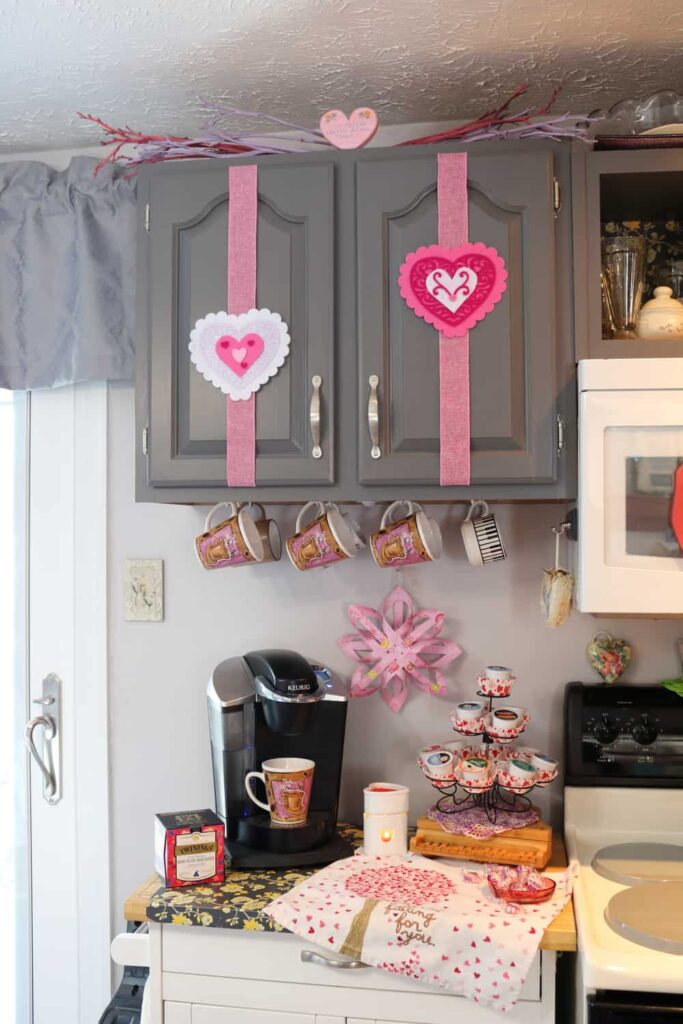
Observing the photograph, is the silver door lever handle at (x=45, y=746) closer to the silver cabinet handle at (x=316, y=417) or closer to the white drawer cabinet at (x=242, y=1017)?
the white drawer cabinet at (x=242, y=1017)

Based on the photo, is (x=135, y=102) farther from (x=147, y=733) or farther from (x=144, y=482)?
(x=147, y=733)

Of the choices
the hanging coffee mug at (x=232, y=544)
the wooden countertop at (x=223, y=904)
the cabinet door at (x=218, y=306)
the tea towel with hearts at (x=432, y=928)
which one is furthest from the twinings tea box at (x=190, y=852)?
the cabinet door at (x=218, y=306)

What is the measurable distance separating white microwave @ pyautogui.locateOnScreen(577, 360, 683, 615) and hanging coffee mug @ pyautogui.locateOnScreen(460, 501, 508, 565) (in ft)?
0.98

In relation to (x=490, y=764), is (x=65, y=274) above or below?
above

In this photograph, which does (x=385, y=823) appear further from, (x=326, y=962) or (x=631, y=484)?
(x=631, y=484)

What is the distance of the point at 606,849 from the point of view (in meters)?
1.98

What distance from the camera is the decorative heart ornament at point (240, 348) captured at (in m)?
1.90

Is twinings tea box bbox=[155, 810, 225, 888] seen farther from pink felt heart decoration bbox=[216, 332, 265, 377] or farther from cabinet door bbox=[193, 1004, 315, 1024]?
pink felt heart decoration bbox=[216, 332, 265, 377]

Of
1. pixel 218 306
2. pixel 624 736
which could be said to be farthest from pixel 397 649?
pixel 218 306

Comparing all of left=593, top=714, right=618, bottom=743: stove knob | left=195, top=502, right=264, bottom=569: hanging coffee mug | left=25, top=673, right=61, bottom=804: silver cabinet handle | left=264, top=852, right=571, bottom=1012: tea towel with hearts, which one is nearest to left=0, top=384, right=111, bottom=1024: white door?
left=25, top=673, right=61, bottom=804: silver cabinet handle

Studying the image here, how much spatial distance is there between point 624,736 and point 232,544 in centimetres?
91

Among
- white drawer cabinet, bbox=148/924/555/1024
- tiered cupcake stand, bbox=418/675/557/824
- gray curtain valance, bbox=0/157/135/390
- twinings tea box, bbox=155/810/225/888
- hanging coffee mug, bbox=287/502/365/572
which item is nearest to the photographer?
white drawer cabinet, bbox=148/924/555/1024

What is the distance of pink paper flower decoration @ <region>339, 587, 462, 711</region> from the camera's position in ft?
7.06

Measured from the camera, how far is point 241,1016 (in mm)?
1761
